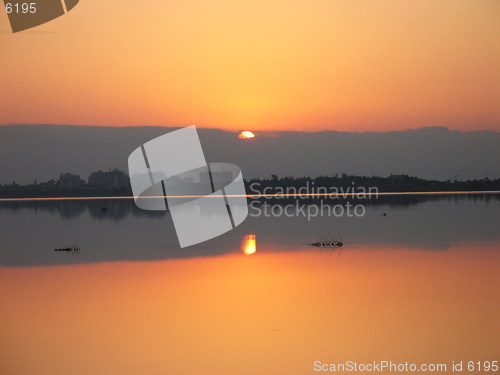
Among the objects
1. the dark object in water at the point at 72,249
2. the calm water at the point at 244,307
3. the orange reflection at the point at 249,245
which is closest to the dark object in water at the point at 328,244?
the calm water at the point at 244,307

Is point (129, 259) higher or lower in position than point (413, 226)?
higher

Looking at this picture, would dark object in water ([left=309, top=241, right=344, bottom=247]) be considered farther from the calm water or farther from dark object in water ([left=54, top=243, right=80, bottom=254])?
dark object in water ([left=54, top=243, right=80, bottom=254])

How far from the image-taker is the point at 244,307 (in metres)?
17.0

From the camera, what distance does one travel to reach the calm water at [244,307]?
12695 millimetres

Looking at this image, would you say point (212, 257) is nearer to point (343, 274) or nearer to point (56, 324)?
point (343, 274)

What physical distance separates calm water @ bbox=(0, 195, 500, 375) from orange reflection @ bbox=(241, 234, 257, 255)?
427 millimetres

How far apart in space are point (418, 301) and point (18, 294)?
10.8m

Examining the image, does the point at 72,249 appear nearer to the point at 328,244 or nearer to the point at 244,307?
the point at 328,244

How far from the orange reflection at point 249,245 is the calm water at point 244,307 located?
0.43 m

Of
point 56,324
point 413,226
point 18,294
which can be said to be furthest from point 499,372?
point 413,226

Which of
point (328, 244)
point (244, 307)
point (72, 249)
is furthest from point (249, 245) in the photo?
point (244, 307)

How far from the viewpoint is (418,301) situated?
1752cm

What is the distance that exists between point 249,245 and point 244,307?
16189 millimetres

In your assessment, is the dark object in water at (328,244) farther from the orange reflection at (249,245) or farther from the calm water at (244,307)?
the orange reflection at (249,245)
